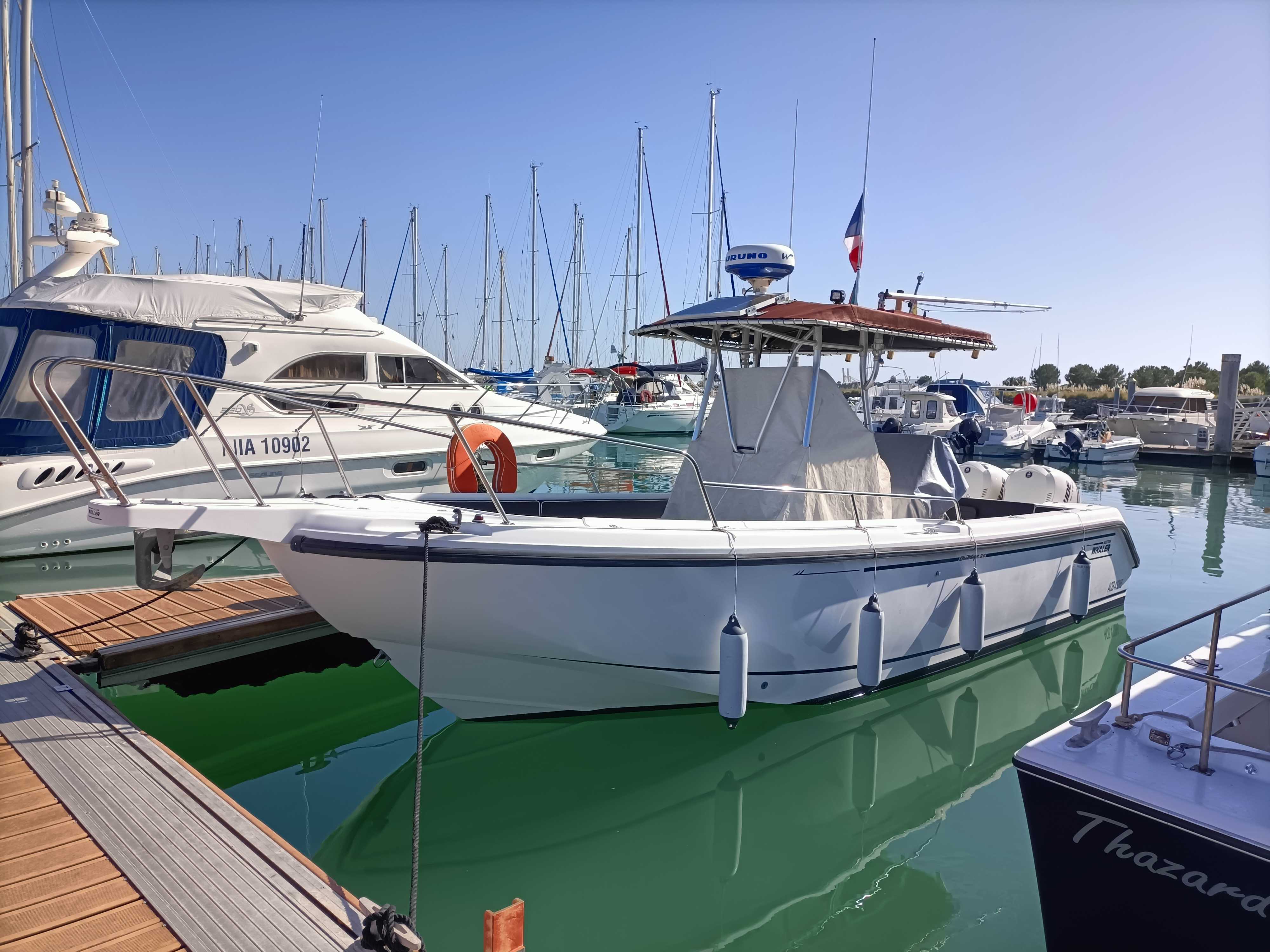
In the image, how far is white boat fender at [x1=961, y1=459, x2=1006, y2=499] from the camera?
8.29 metres

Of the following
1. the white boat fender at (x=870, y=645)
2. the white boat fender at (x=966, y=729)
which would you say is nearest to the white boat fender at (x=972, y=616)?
the white boat fender at (x=966, y=729)

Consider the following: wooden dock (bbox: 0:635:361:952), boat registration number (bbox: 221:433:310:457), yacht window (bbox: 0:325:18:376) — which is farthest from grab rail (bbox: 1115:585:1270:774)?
yacht window (bbox: 0:325:18:376)

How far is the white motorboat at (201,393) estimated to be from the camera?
924cm

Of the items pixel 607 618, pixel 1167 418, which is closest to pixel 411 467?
pixel 607 618

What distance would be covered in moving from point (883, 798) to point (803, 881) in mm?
1076

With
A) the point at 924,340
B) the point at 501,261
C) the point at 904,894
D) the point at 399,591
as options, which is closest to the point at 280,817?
the point at 399,591

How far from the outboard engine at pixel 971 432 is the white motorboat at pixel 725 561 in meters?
22.2

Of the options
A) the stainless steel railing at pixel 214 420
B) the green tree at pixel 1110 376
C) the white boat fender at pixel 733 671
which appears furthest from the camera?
the green tree at pixel 1110 376

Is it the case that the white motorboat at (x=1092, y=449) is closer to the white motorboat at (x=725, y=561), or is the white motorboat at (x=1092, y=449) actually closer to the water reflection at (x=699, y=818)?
the white motorboat at (x=725, y=561)

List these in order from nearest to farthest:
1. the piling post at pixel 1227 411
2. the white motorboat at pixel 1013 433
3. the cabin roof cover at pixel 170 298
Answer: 1. the cabin roof cover at pixel 170 298
2. the piling post at pixel 1227 411
3. the white motorboat at pixel 1013 433

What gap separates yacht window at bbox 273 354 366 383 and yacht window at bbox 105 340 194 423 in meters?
1.16

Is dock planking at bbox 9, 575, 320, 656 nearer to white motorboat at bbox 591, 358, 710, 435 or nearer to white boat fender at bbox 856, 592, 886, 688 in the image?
white boat fender at bbox 856, 592, 886, 688

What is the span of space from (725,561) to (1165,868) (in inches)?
104

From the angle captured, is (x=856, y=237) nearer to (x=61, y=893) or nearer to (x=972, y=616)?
(x=972, y=616)
